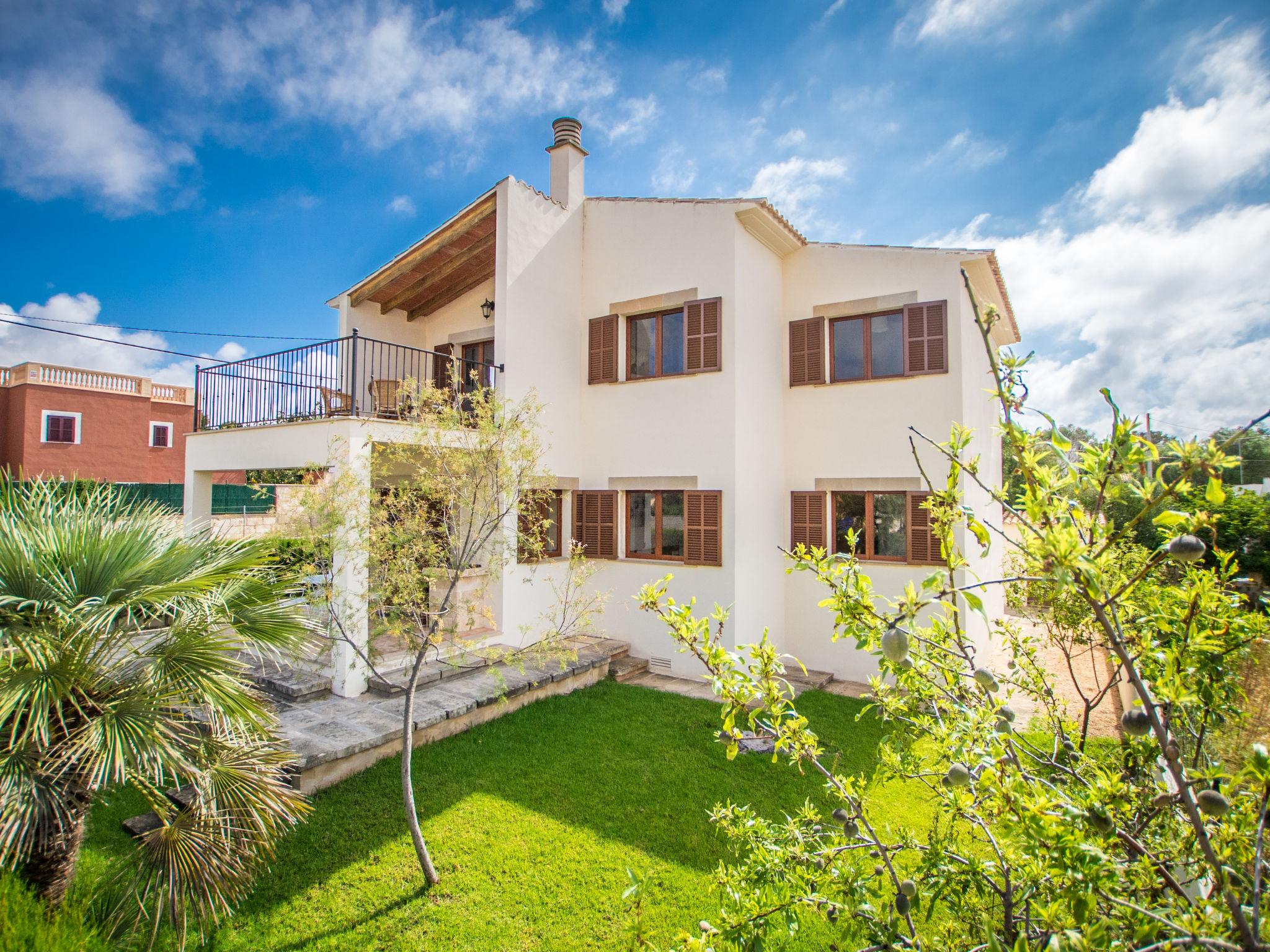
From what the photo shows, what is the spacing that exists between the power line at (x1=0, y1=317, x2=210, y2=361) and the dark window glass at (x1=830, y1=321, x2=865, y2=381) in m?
14.6

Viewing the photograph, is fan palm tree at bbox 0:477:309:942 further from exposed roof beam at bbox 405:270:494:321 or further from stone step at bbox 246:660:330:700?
exposed roof beam at bbox 405:270:494:321

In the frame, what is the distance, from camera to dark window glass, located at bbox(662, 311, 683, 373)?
11397mm

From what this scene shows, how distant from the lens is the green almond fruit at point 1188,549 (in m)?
1.45

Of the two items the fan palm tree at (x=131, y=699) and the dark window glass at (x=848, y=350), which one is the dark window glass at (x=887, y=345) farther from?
the fan palm tree at (x=131, y=699)

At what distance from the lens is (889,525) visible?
10828mm

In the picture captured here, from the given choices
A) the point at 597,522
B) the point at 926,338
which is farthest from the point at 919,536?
the point at 597,522

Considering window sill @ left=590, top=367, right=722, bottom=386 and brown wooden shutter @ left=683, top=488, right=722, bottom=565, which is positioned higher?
window sill @ left=590, top=367, right=722, bottom=386

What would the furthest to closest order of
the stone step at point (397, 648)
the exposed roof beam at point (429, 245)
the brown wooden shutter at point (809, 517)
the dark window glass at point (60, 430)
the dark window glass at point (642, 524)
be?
1. the dark window glass at point (60, 430)
2. the dark window glass at point (642, 524)
3. the brown wooden shutter at point (809, 517)
4. the exposed roof beam at point (429, 245)
5. the stone step at point (397, 648)

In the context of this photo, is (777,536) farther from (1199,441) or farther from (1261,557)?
(1261,557)

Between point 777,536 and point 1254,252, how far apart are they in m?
9.80

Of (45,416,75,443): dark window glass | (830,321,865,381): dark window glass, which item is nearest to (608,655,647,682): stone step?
(830,321,865,381): dark window glass

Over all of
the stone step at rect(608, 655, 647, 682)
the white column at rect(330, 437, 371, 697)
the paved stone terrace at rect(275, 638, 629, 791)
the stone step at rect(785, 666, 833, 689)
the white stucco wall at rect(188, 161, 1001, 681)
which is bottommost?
the stone step at rect(785, 666, 833, 689)

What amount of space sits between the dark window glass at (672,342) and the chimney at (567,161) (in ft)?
10.5

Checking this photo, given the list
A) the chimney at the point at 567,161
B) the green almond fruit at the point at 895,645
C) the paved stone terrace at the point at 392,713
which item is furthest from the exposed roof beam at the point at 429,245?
the green almond fruit at the point at 895,645
